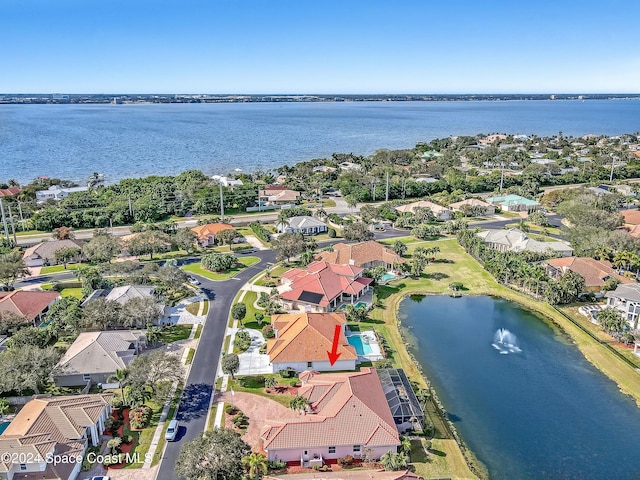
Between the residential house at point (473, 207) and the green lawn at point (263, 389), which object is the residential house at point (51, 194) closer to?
the residential house at point (473, 207)

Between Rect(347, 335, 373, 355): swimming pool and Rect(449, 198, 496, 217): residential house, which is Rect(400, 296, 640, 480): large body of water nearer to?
Rect(347, 335, 373, 355): swimming pool

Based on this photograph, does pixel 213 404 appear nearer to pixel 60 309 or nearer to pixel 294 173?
pixel 60 309

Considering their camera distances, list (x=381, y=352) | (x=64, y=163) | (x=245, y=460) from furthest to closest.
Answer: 1. (x=64, y=163)
2. (x=381, y=352)
3. (x=245, y=460)

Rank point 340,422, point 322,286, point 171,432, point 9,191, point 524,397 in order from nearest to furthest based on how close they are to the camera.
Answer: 1. point 340,422
2. point 171,432
3. point 524,397
4. point 322,286
5. point 9,191

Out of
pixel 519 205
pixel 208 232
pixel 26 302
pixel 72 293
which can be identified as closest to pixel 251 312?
pixel 72 293

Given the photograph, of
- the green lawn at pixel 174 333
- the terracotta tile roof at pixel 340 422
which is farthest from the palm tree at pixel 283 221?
the terracotta tile roof at pixel 340 422

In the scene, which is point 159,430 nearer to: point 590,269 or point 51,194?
point 590,269

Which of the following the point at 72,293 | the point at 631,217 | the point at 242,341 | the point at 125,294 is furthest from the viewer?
the point at 631,217

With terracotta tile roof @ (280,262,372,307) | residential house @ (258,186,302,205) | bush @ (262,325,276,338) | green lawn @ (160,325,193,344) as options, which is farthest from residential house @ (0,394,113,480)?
residential house @ (258,186,302,205)

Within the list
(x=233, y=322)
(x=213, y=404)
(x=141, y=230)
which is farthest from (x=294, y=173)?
(x=213, y=404)
